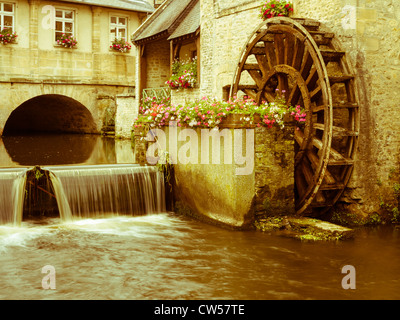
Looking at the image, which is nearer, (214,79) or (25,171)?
(25,171)

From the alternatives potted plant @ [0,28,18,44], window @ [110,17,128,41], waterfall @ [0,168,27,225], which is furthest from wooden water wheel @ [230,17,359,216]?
window @ [110,17,128,41]

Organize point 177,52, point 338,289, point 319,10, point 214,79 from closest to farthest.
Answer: point 338,289, point 319,10, point 214,79, point 177,52

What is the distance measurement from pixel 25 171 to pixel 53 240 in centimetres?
150

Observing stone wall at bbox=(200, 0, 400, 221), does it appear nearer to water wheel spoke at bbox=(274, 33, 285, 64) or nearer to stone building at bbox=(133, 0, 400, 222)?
stone building at bbox=(133, 0, 400, 222)

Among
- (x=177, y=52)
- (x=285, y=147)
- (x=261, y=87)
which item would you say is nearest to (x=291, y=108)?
(x=285, y=147)

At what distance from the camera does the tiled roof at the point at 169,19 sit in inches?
646

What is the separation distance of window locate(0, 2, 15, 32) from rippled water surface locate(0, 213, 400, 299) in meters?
14.3

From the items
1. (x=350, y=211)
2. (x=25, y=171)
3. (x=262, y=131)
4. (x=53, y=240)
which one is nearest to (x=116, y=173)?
(x=25, y=171)

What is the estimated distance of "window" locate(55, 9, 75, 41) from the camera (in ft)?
68.9

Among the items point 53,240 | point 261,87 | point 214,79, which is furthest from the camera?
point 214,79

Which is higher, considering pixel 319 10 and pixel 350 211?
pixel 319 10
